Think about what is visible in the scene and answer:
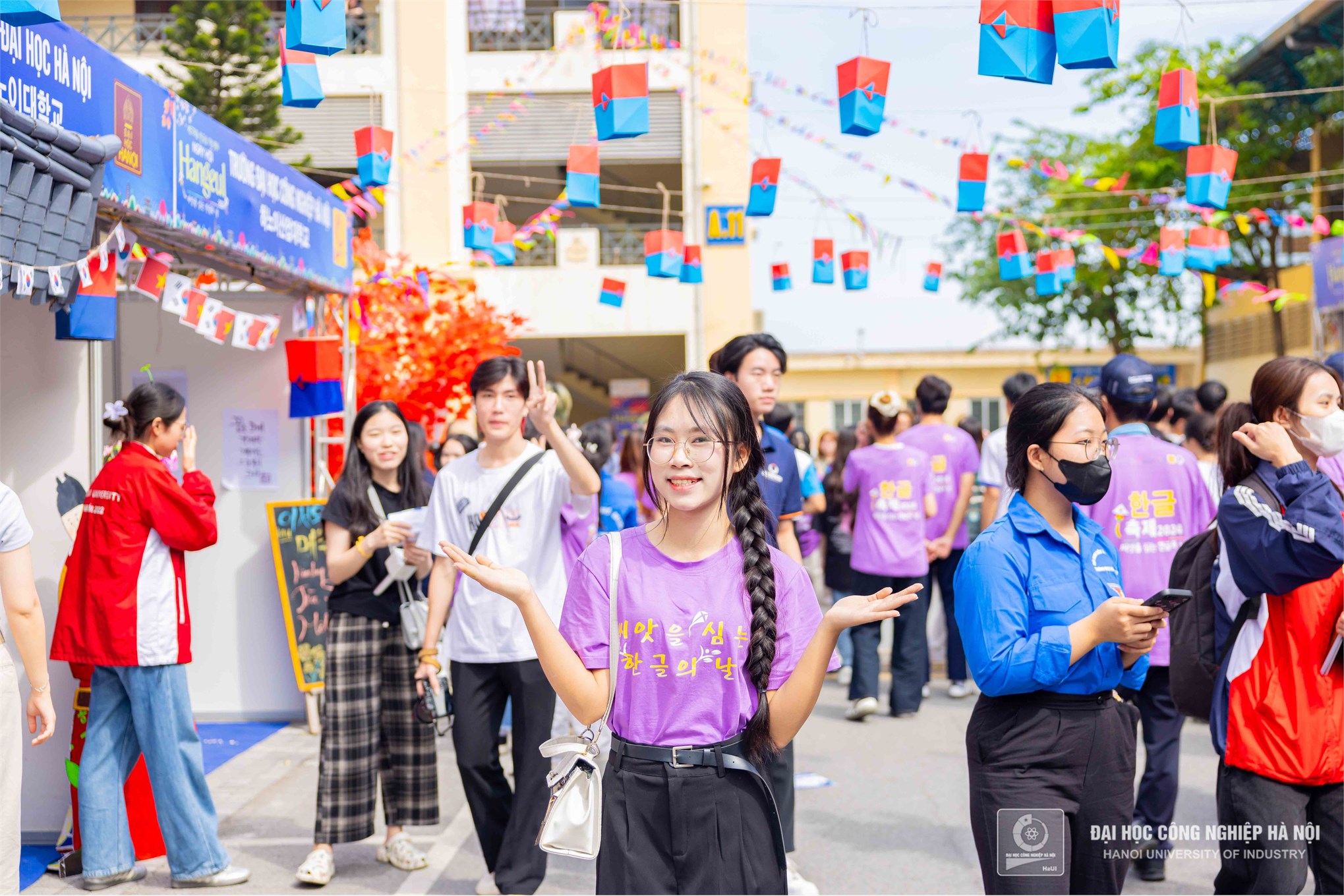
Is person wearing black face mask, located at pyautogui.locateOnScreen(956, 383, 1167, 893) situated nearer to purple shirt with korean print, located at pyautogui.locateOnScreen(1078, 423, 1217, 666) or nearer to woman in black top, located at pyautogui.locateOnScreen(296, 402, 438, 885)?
purple shirt with korean print, located at pyautogui.locateOnScreen(1078, 423, 1217, 666)

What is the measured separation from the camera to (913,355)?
37344 millimetres

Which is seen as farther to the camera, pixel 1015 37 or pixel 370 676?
pixel 370 676

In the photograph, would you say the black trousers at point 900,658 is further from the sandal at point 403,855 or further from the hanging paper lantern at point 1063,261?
the hanging paper lantern at point 1063,261

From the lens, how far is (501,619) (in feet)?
14.4

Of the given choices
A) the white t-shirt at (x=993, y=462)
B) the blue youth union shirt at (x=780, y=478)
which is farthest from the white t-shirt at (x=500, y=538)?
the white t-shirt at (x=993, y=462)

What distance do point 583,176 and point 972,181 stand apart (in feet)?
8.49

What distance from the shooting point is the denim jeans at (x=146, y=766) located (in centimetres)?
462

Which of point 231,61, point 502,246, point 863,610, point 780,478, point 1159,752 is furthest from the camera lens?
point 231,61

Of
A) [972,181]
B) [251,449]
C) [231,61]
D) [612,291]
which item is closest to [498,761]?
[251,449]

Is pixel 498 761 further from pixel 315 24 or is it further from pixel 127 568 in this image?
pixel 315 24

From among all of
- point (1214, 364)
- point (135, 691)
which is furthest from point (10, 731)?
point (1214, 364)

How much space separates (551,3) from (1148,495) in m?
18.3

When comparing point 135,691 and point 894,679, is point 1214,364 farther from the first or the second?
point 135,691

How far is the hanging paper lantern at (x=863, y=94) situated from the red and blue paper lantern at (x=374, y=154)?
8.78ft
